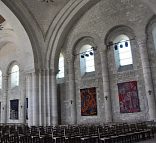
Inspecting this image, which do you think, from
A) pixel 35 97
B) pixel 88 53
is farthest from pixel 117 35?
pixel 35 97

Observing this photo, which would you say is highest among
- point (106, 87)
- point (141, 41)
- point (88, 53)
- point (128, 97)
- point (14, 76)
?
point (88, 53)

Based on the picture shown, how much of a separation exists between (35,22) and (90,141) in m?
11.3

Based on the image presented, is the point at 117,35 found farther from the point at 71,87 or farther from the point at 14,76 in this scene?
the point at 14,76

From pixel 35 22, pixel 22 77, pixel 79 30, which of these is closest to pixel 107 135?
pixel 35 22


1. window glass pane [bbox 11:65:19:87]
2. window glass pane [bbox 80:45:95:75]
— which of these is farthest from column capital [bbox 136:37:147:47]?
window glass pane [bbox 11:65:19:87]

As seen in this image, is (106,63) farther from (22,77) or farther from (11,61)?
(11,61)

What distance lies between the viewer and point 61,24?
671 inches

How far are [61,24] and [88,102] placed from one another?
7438 millimetres

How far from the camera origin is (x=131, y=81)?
16.4 meters

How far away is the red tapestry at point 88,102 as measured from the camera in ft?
59.3

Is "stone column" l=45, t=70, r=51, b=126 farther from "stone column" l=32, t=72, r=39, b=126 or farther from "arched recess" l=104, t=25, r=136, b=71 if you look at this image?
"arched recess" l=104, t=25, r=136, b=71

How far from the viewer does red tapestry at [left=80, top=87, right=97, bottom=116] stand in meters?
18.1

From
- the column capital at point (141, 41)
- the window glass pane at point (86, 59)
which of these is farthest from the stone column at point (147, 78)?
the window glass pane at point (86, 59)

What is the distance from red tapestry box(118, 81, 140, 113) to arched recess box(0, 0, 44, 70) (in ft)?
23.6
